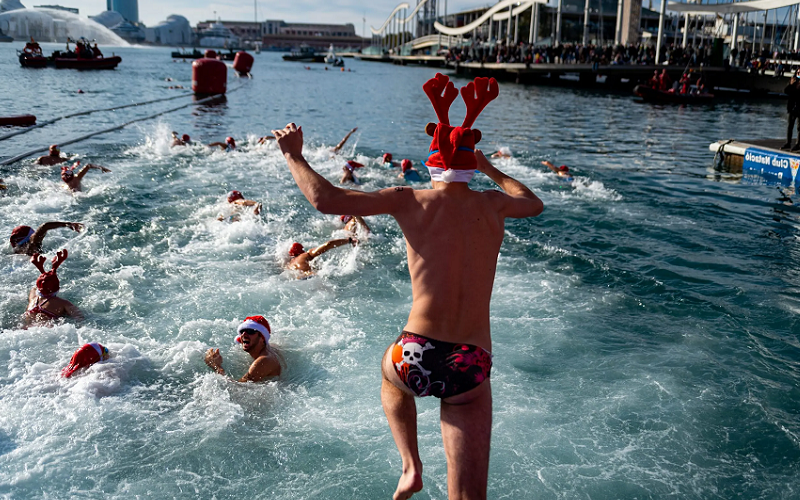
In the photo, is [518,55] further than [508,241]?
Yes

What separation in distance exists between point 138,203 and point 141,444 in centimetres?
813

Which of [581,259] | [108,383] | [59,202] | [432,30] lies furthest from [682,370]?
[432,30]

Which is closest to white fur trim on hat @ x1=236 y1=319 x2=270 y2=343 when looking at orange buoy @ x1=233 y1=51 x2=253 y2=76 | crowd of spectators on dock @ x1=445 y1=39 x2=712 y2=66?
crowd of spectators on dock @ x1=445 y1=39 x2=712 y2=66

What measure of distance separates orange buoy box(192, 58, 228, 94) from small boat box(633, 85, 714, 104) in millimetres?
23947

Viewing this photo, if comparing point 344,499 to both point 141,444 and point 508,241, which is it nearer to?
point 141,444

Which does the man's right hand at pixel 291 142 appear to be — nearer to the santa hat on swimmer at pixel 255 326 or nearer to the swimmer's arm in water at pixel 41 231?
the santa hat on swimmer at pixel 255 326

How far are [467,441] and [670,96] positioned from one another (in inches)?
1484

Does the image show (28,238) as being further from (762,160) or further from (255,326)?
(762,160)

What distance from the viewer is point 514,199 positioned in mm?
3299

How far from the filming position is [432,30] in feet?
491

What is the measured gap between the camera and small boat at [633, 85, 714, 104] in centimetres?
3569

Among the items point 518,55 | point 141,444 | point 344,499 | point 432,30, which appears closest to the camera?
point 344,499

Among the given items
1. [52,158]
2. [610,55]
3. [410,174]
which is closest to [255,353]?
[410,174]

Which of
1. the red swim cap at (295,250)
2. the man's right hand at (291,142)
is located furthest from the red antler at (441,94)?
the red swim cap at (295,250)
